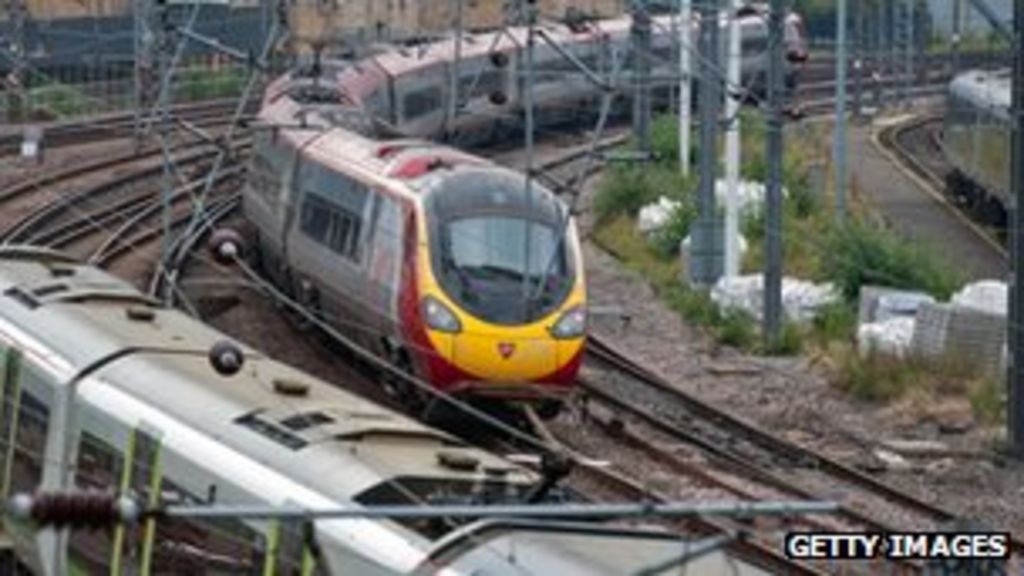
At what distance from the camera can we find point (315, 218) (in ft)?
84.8

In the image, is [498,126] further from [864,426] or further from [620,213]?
[864,426]

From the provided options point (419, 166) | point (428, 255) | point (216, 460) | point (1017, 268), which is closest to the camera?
point (216, 460)

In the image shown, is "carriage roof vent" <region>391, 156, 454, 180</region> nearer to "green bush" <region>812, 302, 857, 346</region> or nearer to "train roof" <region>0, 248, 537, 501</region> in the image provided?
"train roof" <region>0, 248, 537, 501</region>

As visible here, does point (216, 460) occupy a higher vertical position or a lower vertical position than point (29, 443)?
higher

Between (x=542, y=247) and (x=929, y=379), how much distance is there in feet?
15.8

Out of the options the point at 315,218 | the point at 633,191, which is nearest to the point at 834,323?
the point at 315,218

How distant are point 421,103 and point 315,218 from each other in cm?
1653

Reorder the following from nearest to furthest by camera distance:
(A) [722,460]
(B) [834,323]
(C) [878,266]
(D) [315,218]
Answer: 1. (A) [722,460]
2. (D) [315,218]
3. (B) [834,323]
4. (C) [878,266]

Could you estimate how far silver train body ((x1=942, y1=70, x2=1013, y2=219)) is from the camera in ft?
126

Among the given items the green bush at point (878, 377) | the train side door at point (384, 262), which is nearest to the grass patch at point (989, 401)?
the green bush at point (878, 377)

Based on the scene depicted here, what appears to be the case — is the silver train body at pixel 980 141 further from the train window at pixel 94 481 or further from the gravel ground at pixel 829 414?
the train window at pixel 94 481

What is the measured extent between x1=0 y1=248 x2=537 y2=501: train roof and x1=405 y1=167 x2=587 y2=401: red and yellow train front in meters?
3.72

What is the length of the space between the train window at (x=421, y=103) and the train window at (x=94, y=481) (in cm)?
2626

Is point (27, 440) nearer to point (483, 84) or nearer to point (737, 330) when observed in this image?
point (737, 330)
